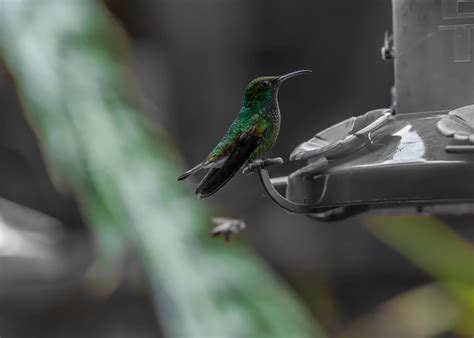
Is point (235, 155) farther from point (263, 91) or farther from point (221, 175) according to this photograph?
point (263, 91)

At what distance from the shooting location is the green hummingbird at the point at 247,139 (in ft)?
4.08

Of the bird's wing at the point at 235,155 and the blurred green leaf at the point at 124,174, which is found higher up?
the bird's wing at the point at 235,155

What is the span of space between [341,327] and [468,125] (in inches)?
86.4

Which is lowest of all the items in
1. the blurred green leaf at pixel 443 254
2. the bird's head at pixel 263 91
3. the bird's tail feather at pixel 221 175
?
the blurred green leaf at pixel 443 254

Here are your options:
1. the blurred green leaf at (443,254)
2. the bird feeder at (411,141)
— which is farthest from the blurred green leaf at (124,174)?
the bird feeder at (411,141)

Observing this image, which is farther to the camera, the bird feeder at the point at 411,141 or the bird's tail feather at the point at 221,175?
the bird's tail feather at the point at 221,175

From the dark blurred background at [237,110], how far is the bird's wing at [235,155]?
5.84ft

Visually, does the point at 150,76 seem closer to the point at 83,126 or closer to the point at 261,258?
the point at 83,126

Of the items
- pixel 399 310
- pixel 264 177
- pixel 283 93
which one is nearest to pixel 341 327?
pixel 399 310

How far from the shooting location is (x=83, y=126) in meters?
3.43

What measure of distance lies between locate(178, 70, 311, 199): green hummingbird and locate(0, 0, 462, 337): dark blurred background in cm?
171

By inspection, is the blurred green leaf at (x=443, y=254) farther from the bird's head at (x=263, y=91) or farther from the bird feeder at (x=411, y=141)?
the bird's head at (x=263, y=91)

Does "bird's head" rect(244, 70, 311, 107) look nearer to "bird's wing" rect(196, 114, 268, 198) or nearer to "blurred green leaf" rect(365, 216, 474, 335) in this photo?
"bird's wing" rect(196, 114, 268, 198)

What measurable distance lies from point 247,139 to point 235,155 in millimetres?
49
